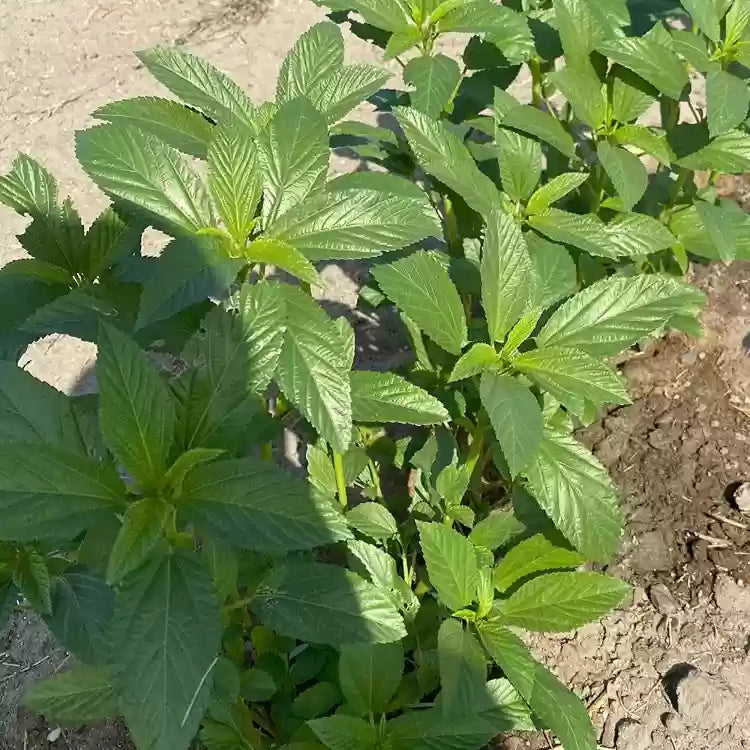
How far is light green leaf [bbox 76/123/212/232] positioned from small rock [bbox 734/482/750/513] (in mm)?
1799

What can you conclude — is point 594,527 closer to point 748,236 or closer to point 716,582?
point 716,582

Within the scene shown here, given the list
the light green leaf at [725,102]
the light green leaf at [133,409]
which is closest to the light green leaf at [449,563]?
the light green leaf at [133,409]

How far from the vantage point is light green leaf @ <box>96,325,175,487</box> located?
103cm

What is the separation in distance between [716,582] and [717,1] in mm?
1543

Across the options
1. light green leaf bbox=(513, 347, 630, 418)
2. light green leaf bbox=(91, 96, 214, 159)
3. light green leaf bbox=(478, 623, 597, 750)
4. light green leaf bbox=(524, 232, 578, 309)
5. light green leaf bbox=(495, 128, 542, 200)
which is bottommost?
light green leaf bbox=(478, 623, 597, 750)

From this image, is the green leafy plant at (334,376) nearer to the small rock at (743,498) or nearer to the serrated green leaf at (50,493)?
the serrated green leaf at (50,493)

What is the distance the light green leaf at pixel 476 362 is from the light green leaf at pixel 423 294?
87 mm

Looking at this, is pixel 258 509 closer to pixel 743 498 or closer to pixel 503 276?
pixel 503 276

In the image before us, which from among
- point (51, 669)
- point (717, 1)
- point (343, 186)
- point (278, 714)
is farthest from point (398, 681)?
point (717, 1)

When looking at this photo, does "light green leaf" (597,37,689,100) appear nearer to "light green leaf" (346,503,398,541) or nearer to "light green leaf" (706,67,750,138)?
"light green leaf" (706,67,750,138)

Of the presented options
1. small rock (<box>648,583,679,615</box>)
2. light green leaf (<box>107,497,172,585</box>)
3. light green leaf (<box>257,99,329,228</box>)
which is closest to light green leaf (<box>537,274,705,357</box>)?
light green leaf (<box>257,99,329,228</box>)

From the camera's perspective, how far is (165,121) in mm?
1374

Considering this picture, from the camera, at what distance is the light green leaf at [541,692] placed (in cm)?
146

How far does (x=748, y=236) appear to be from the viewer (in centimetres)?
210
